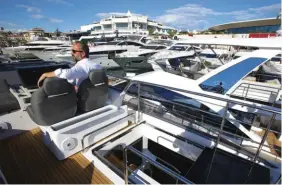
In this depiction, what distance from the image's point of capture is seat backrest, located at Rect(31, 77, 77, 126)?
2105mm

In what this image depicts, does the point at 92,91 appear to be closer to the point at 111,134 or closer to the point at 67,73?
the point at 67,73

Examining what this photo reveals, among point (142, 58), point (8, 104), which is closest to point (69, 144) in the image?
point (8, 104)

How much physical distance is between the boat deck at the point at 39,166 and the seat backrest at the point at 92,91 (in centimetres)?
75

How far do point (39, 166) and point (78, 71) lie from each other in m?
1.33

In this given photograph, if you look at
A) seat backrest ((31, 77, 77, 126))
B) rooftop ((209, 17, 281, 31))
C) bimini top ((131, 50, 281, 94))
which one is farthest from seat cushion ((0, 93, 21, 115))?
rooftop ((209, 17, 281, 31))

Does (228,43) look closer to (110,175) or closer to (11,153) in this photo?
(110,175)

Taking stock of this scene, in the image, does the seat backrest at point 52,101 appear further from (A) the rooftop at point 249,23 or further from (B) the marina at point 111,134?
(A) the rooftop at point 249,23

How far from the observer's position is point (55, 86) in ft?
6.98

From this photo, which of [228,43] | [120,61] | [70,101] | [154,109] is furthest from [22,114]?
[120,61]

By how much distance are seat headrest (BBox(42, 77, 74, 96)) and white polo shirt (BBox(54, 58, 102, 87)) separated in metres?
0.10

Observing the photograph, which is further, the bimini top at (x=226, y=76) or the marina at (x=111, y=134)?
the bimini top at (x=226, y=76)

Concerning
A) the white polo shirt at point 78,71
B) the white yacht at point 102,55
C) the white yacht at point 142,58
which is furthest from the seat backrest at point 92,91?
the white yacht at point 102,55

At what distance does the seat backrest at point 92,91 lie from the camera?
8.05ft

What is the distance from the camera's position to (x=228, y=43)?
4.15 m
